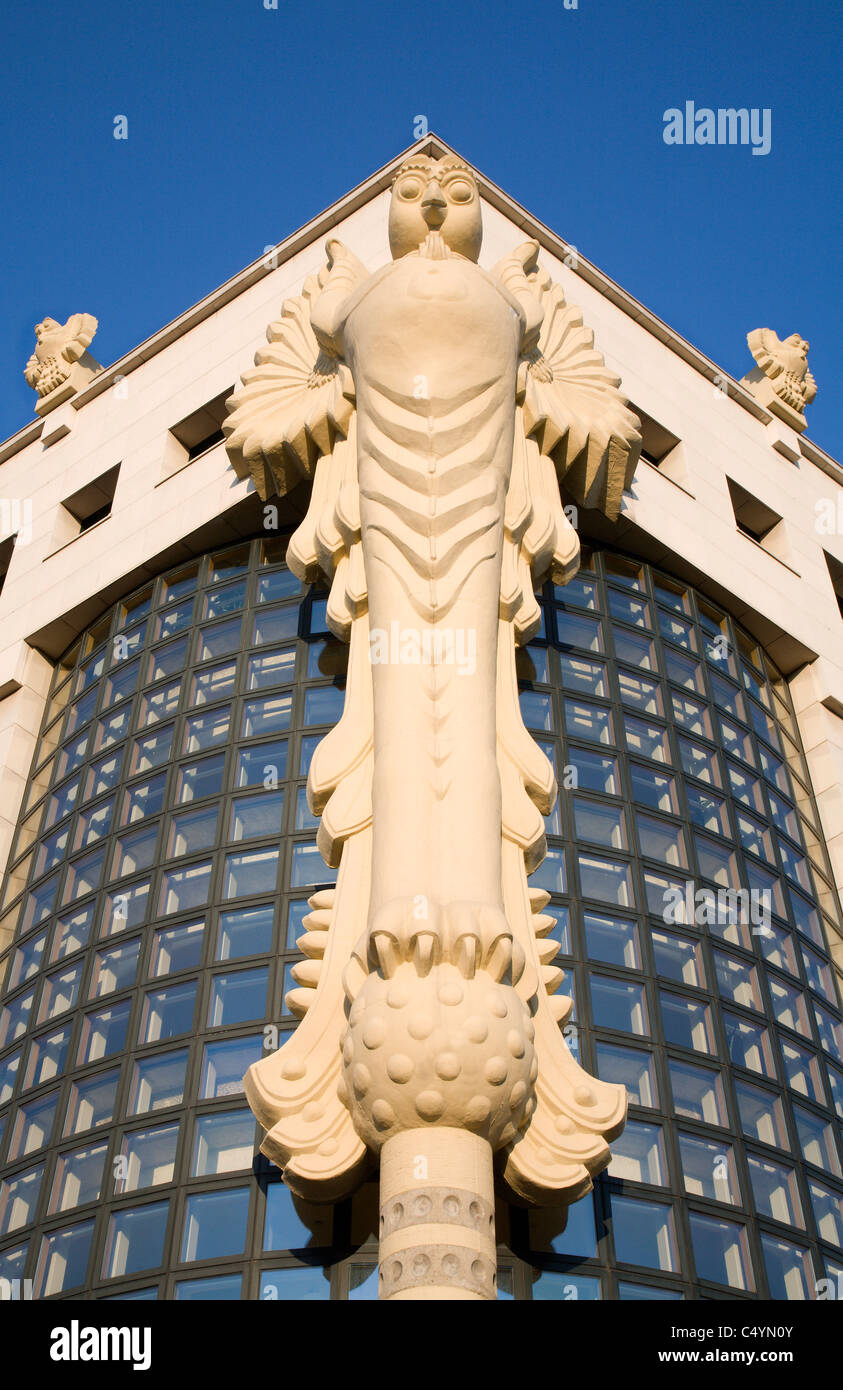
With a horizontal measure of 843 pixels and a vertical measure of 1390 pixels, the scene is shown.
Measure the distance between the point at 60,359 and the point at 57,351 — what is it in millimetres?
225

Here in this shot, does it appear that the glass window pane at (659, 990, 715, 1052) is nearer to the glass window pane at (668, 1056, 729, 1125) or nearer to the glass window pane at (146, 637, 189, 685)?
the glass window pane at (668, 1056, 729, 1125)

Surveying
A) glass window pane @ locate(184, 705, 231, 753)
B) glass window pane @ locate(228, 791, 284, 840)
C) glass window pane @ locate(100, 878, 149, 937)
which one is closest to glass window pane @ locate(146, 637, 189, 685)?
glass window pane @ locate(184, 705, 231, 753)

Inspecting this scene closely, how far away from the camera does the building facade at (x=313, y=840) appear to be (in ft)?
33.7

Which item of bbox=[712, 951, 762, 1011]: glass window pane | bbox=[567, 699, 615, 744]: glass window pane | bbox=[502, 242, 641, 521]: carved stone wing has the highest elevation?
bbox=[502, 242, 641, 521]: carved stone wing

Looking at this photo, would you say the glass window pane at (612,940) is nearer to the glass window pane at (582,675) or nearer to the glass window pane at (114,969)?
the glass window pane at (582,675)

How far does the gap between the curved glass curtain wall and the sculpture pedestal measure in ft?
5.15

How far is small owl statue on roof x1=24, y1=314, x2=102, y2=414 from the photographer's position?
21.0m

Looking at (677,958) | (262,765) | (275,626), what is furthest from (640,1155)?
(275,626)

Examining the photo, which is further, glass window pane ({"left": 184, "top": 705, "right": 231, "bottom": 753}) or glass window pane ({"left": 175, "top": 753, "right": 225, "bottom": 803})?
glass window pane ({"left": 184, "top": 705, "right": 231, "bottom": 753})

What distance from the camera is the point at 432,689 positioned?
10148 mm

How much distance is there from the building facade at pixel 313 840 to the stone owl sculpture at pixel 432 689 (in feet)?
3.51
